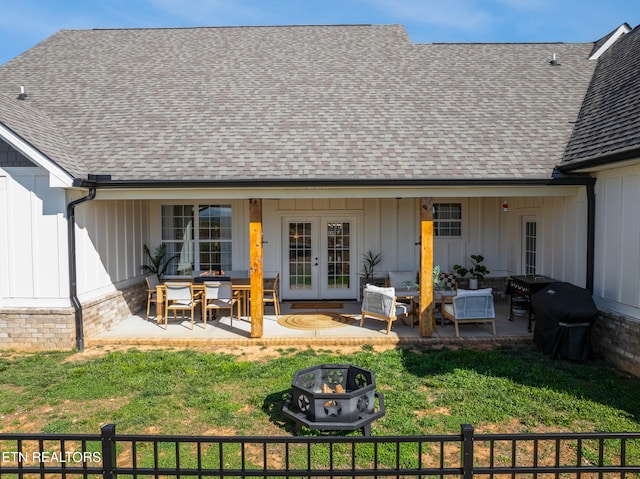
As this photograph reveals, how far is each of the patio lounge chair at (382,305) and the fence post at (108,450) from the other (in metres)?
6.05

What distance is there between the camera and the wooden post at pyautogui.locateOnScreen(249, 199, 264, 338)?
8.08 m

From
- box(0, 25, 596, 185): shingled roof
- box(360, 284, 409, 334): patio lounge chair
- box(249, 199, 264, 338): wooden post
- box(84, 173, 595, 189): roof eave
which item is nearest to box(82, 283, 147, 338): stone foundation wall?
box(84, 173, 595, 189): roof eave

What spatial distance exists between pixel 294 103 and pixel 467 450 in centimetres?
908

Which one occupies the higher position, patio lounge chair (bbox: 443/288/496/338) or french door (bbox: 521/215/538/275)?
french door (bbox: 521/215/538/275)

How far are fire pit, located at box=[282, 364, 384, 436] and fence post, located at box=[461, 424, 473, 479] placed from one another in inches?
70.5

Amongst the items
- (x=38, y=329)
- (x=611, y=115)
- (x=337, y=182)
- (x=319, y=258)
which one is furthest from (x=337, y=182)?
(x=38, y=329)

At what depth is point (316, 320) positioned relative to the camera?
9727 millimetres

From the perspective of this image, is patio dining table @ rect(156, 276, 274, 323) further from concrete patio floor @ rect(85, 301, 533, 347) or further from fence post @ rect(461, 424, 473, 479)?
fence post @ rect(461, 424, 473, 479)

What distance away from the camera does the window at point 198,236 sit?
11648 mm

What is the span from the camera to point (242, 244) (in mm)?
11672

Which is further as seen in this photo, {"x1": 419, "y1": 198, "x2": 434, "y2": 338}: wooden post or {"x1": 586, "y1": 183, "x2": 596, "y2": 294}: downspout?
{"x1": 419, "y1": 198, "x2": 434, "y2": 338}: wooden post

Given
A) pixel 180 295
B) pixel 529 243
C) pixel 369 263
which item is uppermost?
pixel 529 243

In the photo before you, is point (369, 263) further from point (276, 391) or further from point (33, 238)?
point (33, 238)

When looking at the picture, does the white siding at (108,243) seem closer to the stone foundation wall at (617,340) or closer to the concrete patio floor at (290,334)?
the concrete patio floor at (290,334)
